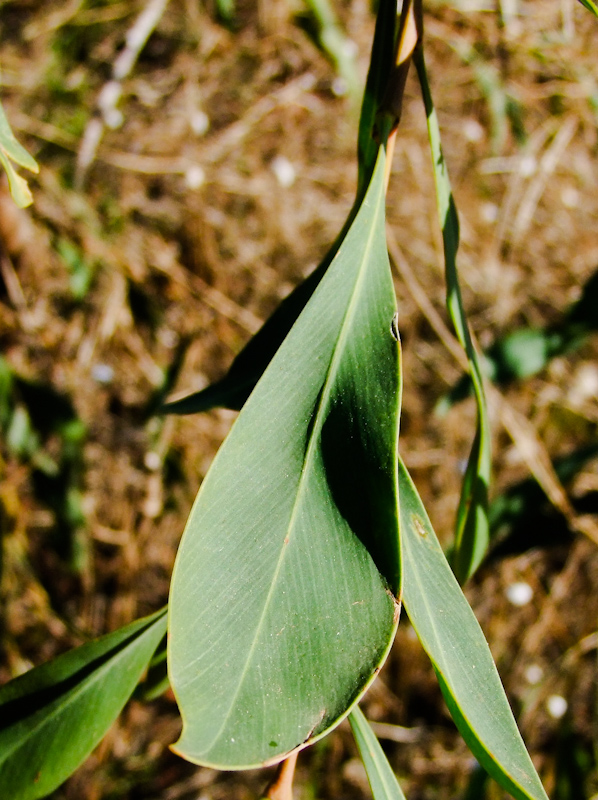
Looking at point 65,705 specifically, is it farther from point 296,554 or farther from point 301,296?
point 301,296

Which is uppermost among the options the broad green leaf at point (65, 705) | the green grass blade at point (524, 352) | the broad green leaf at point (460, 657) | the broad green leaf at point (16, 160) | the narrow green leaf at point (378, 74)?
the broad green leaf at point (16, 160)

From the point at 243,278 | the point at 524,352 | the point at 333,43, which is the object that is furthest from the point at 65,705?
the point at 333,43

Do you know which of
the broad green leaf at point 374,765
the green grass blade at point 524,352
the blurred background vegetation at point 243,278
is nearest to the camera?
the broad green leaf at point 374,765

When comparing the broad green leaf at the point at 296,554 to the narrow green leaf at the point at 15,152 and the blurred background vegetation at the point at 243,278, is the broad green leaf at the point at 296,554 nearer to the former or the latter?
the narrow green leaf at the point at 15,152

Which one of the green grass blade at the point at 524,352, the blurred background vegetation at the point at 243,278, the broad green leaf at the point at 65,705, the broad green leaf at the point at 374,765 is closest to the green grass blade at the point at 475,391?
the broad green leaf at the point at 374,765

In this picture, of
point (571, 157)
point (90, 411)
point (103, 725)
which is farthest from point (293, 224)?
point (103, 725)

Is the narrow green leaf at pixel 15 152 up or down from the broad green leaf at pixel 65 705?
up
